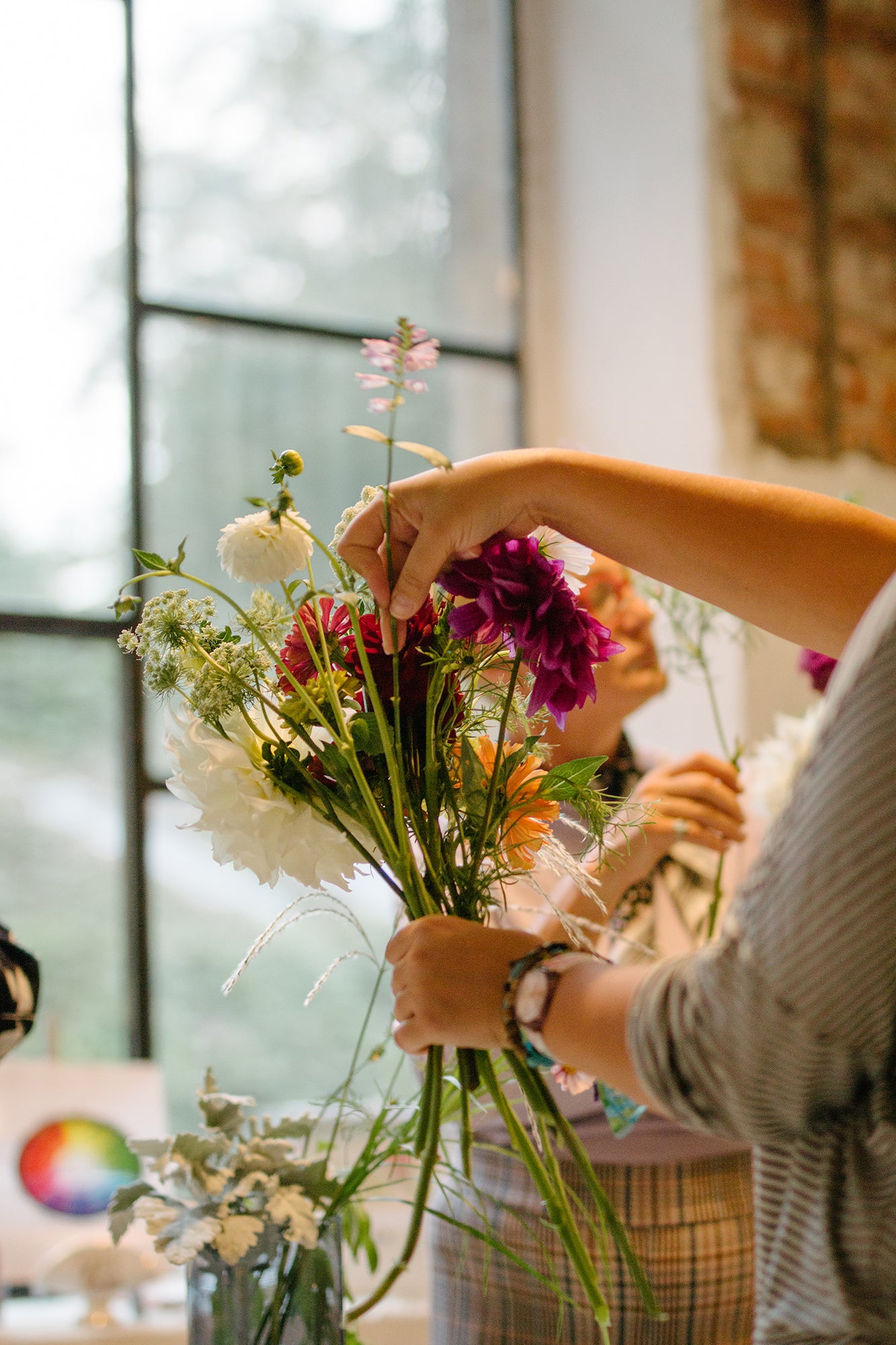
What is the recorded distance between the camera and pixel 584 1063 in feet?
2.24

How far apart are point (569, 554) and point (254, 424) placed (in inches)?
71.5

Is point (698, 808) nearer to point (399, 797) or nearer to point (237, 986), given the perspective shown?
point (399, 797)

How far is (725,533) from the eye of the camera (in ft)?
2.93

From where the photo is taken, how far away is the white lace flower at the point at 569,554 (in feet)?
2.84

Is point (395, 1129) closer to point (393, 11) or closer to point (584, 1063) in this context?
point (584, 1063)

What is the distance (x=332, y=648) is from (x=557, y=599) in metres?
0.15

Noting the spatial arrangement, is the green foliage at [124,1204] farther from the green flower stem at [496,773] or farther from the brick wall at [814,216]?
the brick wall at [814,216]

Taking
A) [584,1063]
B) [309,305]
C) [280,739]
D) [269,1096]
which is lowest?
[269,1096]

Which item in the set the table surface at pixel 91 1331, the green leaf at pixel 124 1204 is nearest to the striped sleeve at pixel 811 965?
the green leaf at pixel 124 1204

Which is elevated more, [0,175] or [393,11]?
[393,11]

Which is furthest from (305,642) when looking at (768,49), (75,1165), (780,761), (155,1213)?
(768,49)

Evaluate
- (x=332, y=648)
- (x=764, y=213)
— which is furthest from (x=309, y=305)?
(x=332, y=648)

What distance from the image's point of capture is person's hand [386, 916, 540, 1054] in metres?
0.75

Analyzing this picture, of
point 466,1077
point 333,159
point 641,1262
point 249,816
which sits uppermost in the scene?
point 333,159
